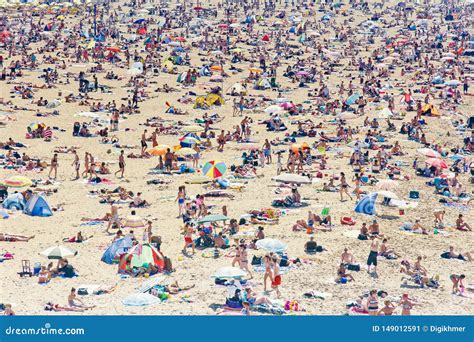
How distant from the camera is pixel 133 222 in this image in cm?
2280

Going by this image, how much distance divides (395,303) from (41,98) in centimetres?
2427

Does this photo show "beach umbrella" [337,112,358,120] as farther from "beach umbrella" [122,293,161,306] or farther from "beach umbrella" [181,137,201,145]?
"beach umbrella" [122,293,161,306]

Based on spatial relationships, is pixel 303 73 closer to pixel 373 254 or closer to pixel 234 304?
pixel 373 254

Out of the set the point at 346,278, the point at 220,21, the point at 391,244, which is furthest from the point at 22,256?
the point at 220,21

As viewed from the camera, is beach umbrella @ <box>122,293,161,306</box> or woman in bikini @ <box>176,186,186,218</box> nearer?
beach umbrella @ <box>122,293,161,306</box>

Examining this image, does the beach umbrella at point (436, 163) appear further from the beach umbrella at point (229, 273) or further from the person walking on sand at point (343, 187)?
the beach umbrella at point (229, 273)

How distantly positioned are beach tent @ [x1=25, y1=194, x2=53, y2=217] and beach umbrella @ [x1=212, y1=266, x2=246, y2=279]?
7.34 meters

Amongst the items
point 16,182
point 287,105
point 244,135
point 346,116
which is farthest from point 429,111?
point 16,182

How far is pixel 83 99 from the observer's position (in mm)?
39938

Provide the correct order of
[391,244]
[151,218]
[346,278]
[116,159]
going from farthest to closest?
1. [116,159]
2. [151,218]
3. [391,244]
4. [346,278]

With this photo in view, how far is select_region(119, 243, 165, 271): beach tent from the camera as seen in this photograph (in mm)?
19172

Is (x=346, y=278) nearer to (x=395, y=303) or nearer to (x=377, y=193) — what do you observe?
(x=395, y=303)

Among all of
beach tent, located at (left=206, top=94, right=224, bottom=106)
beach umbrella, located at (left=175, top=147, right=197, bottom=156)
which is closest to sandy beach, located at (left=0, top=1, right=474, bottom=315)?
beach tent, located at (left=206, top=94, right=224, bottom=106)

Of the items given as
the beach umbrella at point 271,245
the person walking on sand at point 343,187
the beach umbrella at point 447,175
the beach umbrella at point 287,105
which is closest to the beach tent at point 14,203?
the beach umbrella at point 271,245
